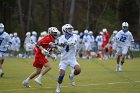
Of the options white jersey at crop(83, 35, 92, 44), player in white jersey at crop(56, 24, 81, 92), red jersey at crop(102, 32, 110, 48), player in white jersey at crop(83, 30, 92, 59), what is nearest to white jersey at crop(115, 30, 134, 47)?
player in white jersey at crop(56, 24, 81, 92)

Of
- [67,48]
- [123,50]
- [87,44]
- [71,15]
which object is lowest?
[123,50]

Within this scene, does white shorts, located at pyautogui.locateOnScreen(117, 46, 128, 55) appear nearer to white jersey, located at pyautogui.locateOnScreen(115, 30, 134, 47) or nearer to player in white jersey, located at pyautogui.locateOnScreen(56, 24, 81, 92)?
white jersey, located at pyautogui.locateOnScreen(115, 30, 134, 47)

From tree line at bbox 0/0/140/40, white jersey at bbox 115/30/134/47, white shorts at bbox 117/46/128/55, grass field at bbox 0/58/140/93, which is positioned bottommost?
grass field at bbox 0/58/140/93

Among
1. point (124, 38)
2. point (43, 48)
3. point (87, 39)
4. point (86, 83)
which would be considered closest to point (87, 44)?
point (87, 39)

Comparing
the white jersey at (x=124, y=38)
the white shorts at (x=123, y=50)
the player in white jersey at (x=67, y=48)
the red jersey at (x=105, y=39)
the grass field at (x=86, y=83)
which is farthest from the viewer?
the red jersey at (x=105, y=39)

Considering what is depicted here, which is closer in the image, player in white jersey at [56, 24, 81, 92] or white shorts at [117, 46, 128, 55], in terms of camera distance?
player in white jersey at [56, 24, 81, 92]

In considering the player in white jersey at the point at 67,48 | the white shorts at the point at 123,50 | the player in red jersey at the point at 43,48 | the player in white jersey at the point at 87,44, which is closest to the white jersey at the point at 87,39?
the player in white jersey at the point at 87,44

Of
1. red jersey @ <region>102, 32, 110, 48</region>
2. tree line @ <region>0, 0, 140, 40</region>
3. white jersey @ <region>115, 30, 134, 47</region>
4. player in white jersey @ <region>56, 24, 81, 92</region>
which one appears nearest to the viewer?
player in white jersey @ <region>56, 24, 81, 92</region>

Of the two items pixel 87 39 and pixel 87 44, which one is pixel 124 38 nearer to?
pixel 87 44

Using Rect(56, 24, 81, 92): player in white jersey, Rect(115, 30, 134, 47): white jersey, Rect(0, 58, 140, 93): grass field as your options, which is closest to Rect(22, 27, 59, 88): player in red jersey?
Rect(0, 58, 140, 93): grass field

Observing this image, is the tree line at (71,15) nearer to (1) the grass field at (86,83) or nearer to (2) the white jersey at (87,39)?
(2) the white jersey at (87,39)

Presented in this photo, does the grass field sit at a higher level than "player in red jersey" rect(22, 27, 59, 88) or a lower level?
lower

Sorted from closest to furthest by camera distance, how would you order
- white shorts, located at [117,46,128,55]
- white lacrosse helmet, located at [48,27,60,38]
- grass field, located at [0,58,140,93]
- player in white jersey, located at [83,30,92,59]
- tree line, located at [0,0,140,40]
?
grass field, located at [0,58,140,93]
white lacrosse helmet, located at [48,27,60,38]
white shorts, located at [117,46,128,55]
player in white jersey, located at [83,30,92,59]
tree line, located at [0,0,140,40]

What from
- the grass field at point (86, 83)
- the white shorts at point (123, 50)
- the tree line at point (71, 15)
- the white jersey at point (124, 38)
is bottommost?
the grass field at point (86, 83)
